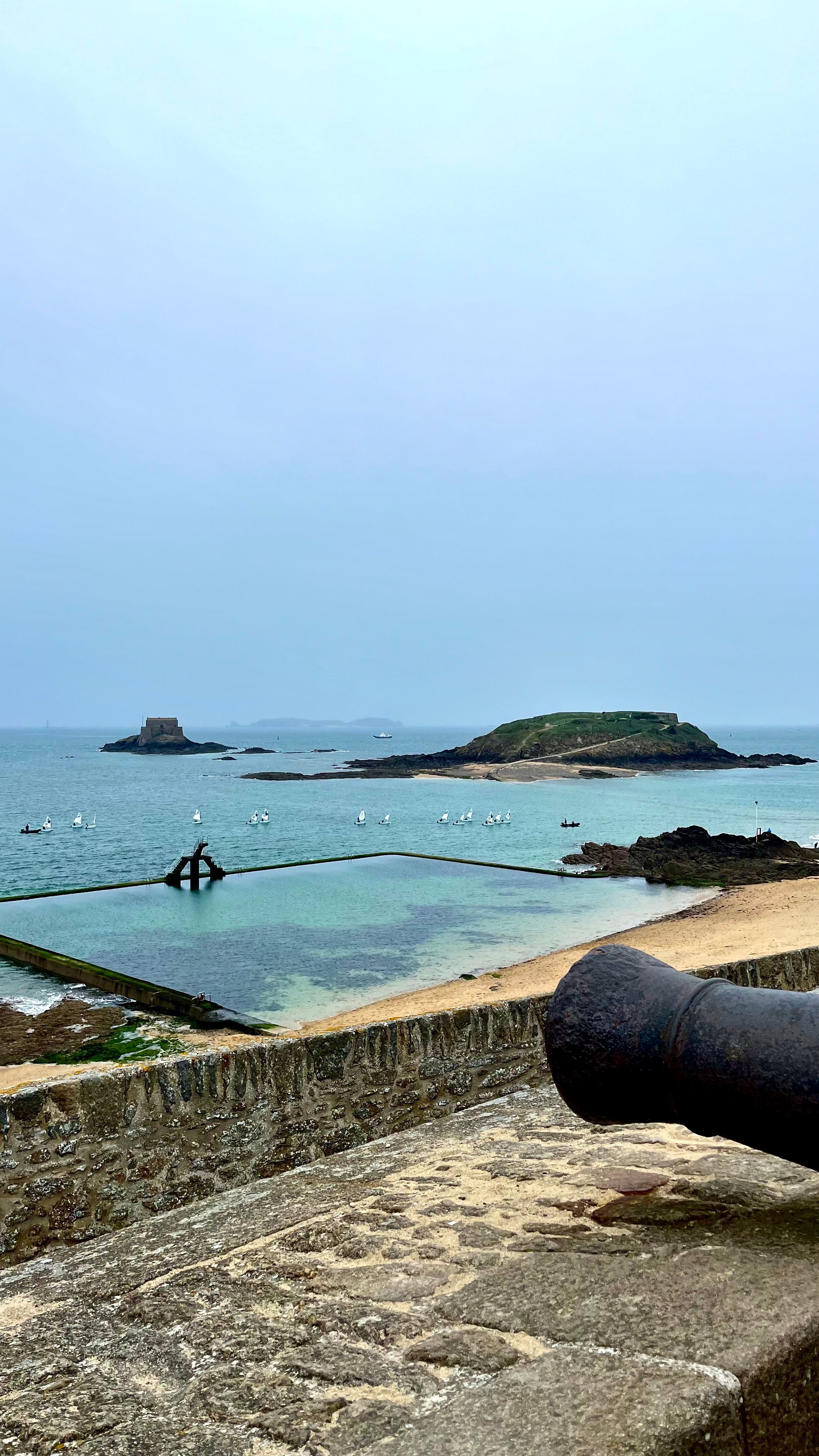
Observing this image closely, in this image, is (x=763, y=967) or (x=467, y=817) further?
(x=467, y=817)

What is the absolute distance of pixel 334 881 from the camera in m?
30.5

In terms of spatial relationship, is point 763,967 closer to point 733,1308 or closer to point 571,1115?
point 571,1115

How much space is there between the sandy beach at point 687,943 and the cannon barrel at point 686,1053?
833 cm

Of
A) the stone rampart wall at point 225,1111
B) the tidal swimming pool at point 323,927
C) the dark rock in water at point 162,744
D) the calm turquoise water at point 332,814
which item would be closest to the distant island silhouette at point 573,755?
the calm turquoise water at point 332,814

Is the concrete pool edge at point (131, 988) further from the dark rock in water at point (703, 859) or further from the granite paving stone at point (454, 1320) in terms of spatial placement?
the dark rock in water at point (703, 859)

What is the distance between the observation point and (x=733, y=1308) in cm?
223

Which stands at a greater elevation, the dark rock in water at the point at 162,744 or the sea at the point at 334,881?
the dark rock in water at the point at 162,744

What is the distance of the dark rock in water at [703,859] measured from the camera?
101 feet

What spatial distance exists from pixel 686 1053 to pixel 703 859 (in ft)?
111

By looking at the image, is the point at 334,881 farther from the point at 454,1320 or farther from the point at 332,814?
the point at 332,814

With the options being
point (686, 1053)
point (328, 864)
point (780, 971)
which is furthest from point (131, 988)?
point (328, 864)

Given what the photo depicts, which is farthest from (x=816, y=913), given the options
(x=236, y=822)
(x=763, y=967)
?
(x=236, y=822)

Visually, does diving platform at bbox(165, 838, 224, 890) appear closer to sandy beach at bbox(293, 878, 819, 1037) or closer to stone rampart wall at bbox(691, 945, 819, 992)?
sandy beach at bbox(293, 878, 819, 1037)

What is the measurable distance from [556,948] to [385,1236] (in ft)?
57.3
